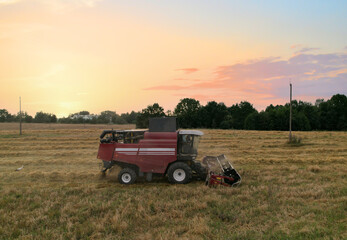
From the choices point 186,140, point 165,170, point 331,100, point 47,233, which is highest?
point 331,100

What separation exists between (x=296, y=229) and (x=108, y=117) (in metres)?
97.5

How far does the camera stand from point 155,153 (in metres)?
10.8

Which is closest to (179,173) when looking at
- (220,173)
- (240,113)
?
(220,173)

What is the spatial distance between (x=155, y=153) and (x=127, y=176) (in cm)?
145

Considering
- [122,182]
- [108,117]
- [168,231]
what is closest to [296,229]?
[168,231]

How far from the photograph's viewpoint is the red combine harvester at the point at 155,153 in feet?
35.1

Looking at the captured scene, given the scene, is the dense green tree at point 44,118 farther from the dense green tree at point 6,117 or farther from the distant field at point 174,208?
the distant field at point 174,208

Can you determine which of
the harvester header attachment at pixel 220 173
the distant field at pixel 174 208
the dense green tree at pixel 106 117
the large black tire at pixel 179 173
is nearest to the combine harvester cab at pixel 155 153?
Result: the large black tire at pixel 179 173

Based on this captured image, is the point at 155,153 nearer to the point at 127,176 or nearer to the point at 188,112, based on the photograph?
the point at 127,176

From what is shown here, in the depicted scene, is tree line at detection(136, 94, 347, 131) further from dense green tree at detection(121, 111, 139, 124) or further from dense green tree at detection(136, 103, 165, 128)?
dense green tree at detection(121, 111, 139, 124)

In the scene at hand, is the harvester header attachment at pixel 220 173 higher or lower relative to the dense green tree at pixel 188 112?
lower

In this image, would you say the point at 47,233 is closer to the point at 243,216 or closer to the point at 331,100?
the point at 243,216

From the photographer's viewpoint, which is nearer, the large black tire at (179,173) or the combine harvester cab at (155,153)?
the large black tire at (179,173)

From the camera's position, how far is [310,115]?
74.5 metres
